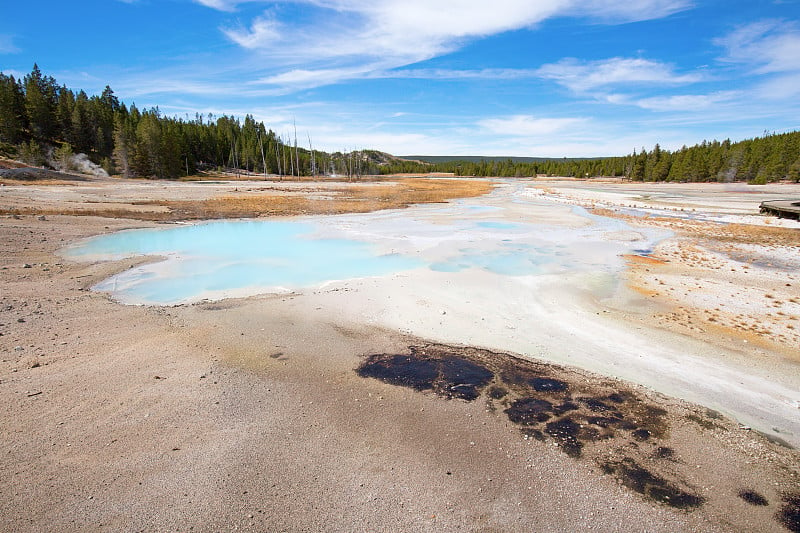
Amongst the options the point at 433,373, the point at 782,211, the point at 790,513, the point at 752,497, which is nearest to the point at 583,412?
the point at 752,497

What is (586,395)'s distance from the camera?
19.7 ft

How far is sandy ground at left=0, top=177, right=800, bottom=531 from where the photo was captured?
3.90m

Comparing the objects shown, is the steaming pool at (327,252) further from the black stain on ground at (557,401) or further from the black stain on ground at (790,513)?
the black stain on ground at (790,513)

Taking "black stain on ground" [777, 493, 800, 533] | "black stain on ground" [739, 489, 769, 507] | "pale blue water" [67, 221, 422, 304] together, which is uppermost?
"pale blue water" [67, 221, 422, 304]

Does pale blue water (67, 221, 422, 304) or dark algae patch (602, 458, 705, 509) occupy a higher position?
pale blue water (67, 221, 422, 304)

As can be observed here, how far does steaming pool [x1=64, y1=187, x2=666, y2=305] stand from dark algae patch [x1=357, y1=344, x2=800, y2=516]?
5.90 metres

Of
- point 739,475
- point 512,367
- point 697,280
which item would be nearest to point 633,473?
point 739,475

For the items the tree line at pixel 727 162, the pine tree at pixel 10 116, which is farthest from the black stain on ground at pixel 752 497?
the tree line at pixel 727 162

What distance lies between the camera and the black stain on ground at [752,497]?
4.02m

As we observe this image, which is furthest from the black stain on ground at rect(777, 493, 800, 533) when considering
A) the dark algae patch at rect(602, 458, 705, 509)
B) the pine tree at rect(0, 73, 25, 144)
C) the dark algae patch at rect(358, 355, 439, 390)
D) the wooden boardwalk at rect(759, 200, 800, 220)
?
the pine tree at rect(0, 73, 25, 144)

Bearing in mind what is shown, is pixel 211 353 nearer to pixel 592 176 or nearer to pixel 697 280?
pixel 697 280

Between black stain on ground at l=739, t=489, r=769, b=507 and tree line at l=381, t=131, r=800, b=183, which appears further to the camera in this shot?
tree line at l=381, t=131, r=800, b=183

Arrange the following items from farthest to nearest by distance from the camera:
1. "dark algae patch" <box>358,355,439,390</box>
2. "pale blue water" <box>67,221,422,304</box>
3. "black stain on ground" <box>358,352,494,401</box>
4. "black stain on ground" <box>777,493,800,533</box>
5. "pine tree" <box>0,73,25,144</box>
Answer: "pine tree" <box>0,73,25,144</box> → "pale blue water" <box>67,221,422,304</box> → "dark algae patch" <box>358,355,439,390</box> → "black stain on ground" <box>358,352,494,401</box> → "black stain on ground" <box>777,493,800,533</box>

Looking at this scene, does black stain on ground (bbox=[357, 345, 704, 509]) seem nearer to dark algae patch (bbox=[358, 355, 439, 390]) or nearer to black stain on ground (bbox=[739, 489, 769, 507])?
dark algae patch (bbox=[358, 355, 439, 390])
